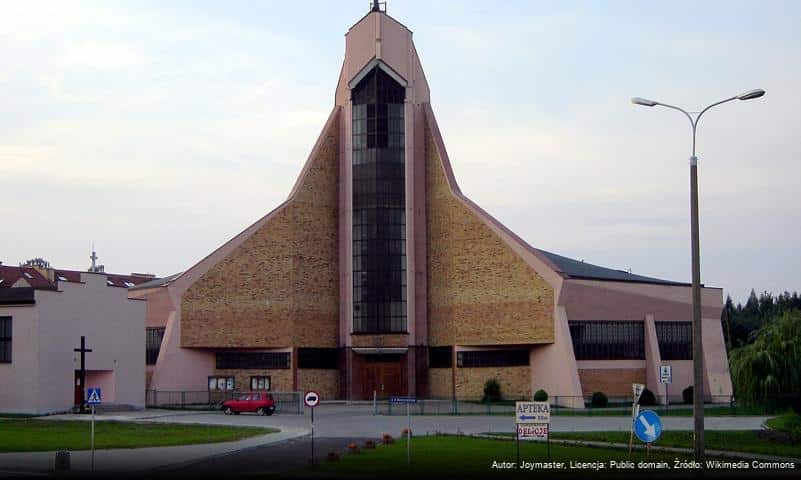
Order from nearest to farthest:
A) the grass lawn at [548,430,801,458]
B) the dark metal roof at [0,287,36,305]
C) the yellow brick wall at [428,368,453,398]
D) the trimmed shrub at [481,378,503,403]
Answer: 1. the grass lawn at [548,430,801,458]
2. the dark metal roof at [0,287,36,305]
3. the trimmed shrub at [481,378,503,403]
4. the yellow brick wall at [428,368,453,398]

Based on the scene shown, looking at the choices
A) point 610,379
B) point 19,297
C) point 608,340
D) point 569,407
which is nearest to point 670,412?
point 569,407

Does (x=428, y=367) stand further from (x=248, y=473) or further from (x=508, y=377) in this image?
(x=248, y=473)

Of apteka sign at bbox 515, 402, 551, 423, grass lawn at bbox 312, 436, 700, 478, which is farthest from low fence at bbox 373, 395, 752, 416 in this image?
apteka sign at bbox 515, 402, 551, 423

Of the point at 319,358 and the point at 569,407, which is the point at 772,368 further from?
the point at 319,358

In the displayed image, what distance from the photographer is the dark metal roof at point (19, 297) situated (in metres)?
59.8

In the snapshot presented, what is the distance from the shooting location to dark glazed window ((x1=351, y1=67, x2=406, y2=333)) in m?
76.7

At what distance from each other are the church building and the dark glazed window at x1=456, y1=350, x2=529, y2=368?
87 mm

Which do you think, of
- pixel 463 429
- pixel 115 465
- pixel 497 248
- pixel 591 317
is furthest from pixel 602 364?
pixel 115 465

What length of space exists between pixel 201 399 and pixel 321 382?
8.62m

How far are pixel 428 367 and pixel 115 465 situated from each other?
47.2 metres

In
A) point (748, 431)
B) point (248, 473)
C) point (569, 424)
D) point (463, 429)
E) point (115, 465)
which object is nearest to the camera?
point (248, 473)

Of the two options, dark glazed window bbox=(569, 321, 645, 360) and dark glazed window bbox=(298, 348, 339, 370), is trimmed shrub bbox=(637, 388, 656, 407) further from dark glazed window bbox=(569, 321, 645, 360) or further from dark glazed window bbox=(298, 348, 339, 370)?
dark glazed window bbox=(298, 348, 339, 370)

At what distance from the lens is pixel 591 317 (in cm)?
7150

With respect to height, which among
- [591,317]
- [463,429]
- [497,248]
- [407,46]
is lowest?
[463,429]
